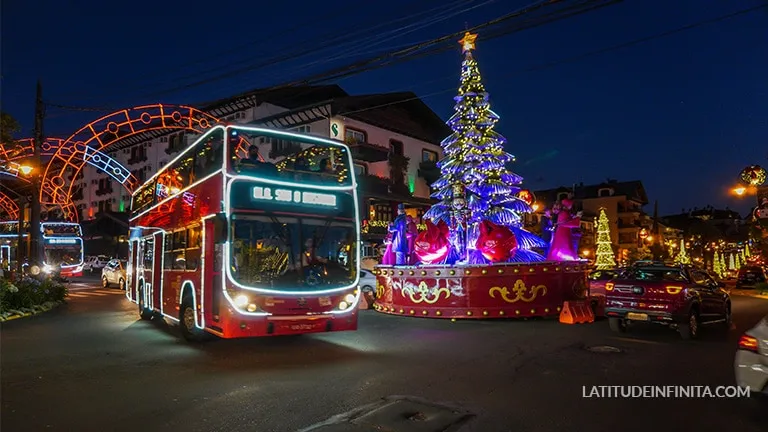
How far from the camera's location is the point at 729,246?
72.6m

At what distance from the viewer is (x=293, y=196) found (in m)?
10.1

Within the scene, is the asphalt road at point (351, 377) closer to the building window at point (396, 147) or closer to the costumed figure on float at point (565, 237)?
the costumed figure on float at point (565, 237)

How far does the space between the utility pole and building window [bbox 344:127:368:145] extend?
1817cm

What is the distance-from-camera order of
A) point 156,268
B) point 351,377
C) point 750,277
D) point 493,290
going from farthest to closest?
point 750,277, point 493,290, point 156,268, point 351,377

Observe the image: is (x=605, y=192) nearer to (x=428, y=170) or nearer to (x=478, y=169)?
(x=428, y=170)

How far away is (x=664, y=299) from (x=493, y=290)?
4967mm

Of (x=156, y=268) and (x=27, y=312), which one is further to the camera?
(x=27, y=312)

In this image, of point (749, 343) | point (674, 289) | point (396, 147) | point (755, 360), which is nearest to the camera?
point (755, 360)

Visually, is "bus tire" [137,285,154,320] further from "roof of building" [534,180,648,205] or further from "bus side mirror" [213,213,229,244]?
"roof of building" [534,180,648,205]

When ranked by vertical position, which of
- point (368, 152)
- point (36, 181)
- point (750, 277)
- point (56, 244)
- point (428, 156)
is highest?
point (428, 156)

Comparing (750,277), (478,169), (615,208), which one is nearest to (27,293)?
(478,169)

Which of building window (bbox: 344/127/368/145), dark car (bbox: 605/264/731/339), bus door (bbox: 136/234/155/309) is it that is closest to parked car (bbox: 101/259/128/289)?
bus door (bbox: 136/234/155/309)

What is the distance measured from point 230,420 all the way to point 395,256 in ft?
40.7

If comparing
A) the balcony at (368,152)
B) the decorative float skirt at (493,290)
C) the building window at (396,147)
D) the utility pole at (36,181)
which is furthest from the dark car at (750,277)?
the utility pole at (36,181)
